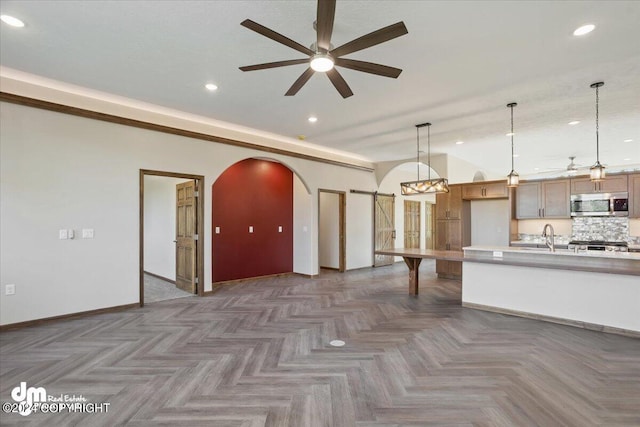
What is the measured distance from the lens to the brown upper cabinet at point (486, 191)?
6.73m

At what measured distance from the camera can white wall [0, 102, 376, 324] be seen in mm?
3789

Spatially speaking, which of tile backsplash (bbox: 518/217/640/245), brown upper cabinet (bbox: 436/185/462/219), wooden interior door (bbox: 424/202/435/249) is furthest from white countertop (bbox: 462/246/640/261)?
wooden interior door (bbox: 424/202/435/249)

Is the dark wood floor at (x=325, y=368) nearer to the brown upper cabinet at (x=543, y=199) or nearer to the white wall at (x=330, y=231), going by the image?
the brown upper cabinet at (x=543, y=199)

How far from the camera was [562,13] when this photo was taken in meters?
2.58

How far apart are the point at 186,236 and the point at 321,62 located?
14.6ft

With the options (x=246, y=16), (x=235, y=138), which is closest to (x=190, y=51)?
(x=246, y=16)

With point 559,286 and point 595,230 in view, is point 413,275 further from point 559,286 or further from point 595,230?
point 595,230

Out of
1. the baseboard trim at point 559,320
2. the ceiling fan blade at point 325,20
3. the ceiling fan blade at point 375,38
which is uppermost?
the ceiling fan blade at point 325,20

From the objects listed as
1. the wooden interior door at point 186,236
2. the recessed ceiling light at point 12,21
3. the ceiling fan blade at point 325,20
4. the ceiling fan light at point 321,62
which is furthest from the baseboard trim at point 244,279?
the ceiling fan blade at point 325,20

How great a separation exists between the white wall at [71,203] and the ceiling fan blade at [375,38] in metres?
3.69

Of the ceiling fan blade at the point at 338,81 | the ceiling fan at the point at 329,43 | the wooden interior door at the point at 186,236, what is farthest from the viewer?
the wooden interior door at the point at 186,236

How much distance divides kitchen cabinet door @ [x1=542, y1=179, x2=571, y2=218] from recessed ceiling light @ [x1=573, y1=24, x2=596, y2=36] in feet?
14.4

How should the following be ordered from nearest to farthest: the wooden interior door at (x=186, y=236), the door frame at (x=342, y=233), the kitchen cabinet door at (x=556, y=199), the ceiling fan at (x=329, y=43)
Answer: the ceiling fan at (x=329, y=43), the wooden interior door at (x=186, y=236), the kitchen cabinet door at (x=556, y=199), the door frame at (x=342, y=233)

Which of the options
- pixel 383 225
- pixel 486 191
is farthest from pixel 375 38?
pixel 383 225
